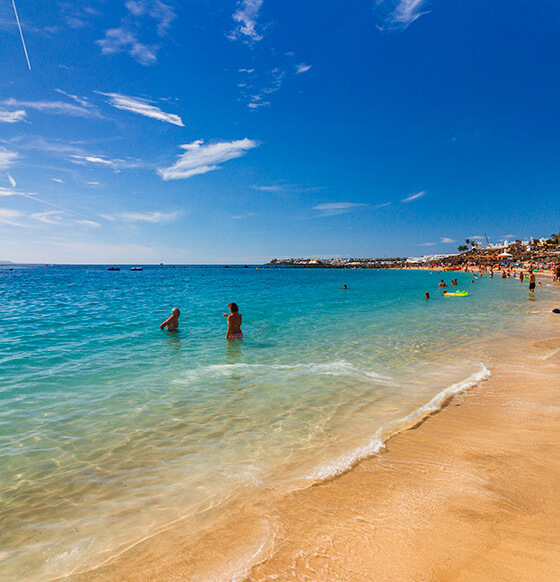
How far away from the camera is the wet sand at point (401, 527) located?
111 inches

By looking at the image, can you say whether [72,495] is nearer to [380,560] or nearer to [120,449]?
[120,449]

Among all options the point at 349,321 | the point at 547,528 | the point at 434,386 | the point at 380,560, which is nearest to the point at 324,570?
the point at 380,560

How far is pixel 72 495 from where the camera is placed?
4250 mm

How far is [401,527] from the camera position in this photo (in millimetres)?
3305

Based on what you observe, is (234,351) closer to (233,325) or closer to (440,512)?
(233,325)

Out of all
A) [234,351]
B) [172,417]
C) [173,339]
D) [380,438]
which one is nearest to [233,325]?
[234,351]

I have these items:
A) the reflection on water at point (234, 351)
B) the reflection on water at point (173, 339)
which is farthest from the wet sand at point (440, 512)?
the reflection on water at point (173, 339)

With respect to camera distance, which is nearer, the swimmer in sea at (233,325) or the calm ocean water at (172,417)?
the calm ocean water at (172,417)

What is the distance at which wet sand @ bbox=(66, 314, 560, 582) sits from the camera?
2.83 m

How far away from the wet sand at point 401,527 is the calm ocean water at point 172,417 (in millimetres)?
417

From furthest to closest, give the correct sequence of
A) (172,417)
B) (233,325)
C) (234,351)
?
(233,325) < (234,351) < (172,417)

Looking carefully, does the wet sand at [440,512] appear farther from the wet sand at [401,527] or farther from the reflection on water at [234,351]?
the reflection on water at [234,351]

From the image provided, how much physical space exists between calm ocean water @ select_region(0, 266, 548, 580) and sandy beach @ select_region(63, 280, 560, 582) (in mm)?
378

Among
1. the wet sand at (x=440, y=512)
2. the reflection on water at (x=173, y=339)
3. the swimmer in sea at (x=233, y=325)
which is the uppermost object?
the swimmer in sea at (x=233, y=325)
